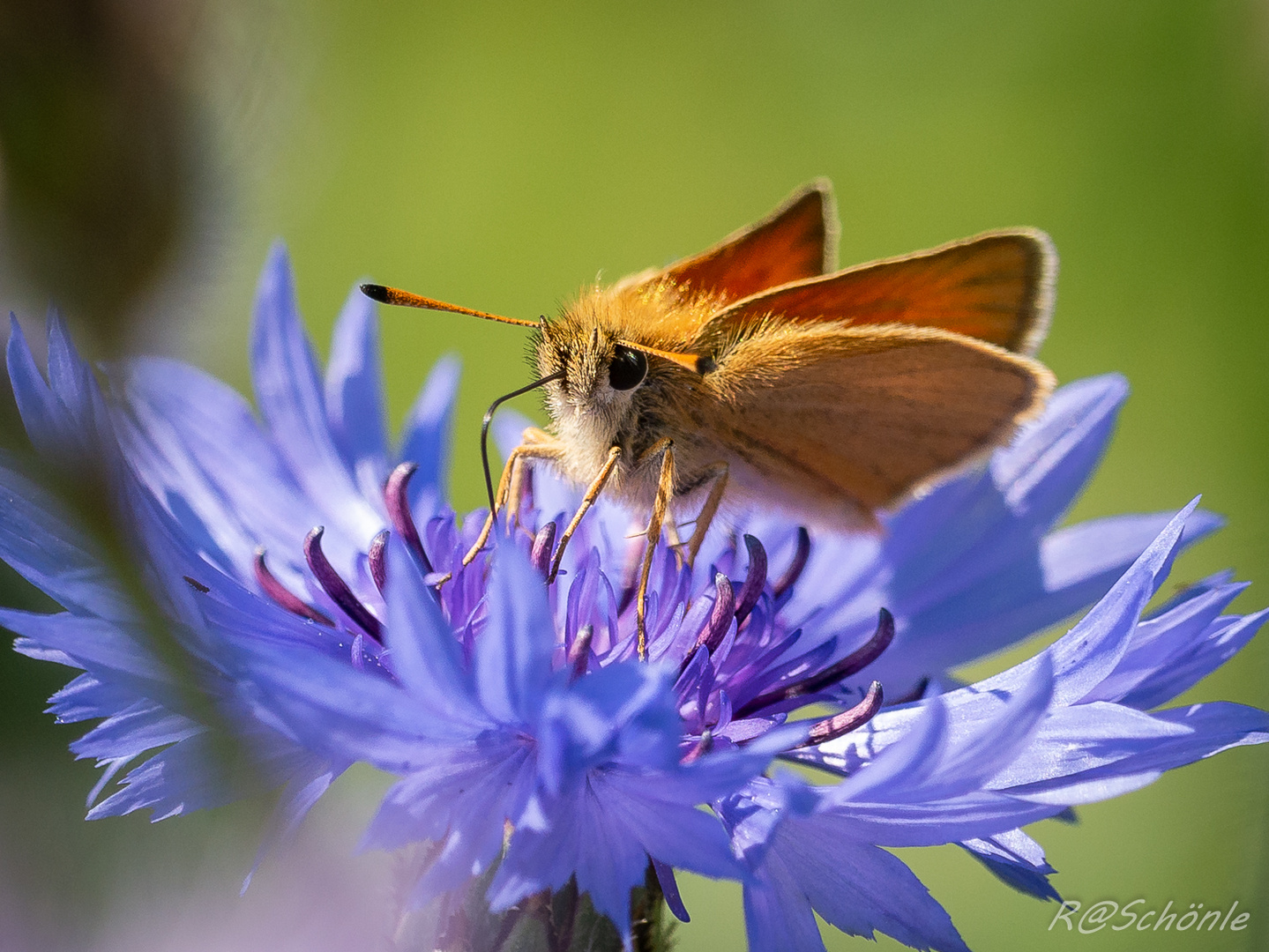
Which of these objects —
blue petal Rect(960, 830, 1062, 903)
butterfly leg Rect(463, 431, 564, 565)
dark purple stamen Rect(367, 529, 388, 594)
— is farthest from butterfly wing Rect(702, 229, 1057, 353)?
blue petal Rect(960, 830, 1062, 903)

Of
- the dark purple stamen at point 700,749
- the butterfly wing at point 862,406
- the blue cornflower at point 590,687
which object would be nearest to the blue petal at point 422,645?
the blue cornflower at point 590,687

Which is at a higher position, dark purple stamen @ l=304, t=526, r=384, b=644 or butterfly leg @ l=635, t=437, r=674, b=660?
butterfly leg @ l=635, t=437, r=674, b=660

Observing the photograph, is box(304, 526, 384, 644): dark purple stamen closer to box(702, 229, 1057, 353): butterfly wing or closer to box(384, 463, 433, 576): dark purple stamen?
box(384, 463, 433, 576): dark purple stamen

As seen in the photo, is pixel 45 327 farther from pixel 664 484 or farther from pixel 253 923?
pixel 664 484

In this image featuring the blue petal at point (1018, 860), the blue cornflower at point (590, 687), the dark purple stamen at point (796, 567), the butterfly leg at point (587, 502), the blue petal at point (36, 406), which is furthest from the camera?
the dark purple stamen at point (796, 567)

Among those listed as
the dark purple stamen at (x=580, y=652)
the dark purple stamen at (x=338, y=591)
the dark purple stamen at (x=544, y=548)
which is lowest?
the dark purple stamen at (x=338, y=591)

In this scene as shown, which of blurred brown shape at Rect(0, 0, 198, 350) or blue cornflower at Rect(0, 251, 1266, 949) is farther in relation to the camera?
blue cornflower at Rect(0, 251, 1266, 949)

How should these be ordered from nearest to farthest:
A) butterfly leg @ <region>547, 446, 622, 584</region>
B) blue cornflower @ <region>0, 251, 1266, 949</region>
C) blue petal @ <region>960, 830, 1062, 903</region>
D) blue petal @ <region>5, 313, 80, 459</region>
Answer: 1. blue petal @ <region>5, 313, 80, 459</region>
2. blue cornflower @ <region>0, 251, 1266, 949</region>
3. blue petal @ <region>960, 830, 1062, 903</region>
4. butterfly leg @ <region>547, 446, 622, 584</region>

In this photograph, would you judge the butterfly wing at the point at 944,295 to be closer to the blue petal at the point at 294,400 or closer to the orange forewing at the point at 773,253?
the orange forewing at the point at 773,253
